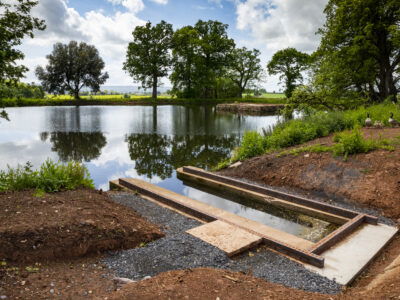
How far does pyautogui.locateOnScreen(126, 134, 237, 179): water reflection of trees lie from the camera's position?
1082cm

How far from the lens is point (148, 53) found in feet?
142

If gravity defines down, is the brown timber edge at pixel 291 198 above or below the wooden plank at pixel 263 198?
Answer: above

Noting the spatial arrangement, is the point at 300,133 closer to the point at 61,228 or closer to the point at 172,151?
the point at 172,151

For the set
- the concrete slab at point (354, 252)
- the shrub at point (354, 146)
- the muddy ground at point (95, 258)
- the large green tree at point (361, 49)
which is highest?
the large green tree at point (361, 49)

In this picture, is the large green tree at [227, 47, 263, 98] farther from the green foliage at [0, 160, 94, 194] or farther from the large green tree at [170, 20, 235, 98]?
the green foliage at [0, 160, 94, 194]

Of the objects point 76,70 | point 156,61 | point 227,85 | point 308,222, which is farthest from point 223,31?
point 308,222

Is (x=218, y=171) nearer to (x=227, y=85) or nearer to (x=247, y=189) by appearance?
(x=247, y=189)

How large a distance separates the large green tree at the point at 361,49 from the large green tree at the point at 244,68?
31918 mm

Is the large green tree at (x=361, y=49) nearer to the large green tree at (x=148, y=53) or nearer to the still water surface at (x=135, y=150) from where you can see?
the still water surface at (x=135, y=150)

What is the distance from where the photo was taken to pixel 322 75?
1552cm

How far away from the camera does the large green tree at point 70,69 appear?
152 feet

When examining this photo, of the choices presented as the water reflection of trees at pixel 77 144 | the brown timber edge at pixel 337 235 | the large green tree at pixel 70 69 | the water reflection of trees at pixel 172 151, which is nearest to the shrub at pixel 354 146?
the brown timber edge at pixel 337 235

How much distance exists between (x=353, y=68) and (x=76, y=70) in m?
42.0

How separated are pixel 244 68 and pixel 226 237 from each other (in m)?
49.4
